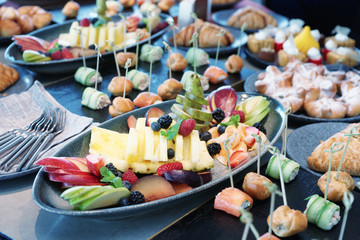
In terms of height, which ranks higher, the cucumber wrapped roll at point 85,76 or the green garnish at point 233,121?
the green garnish at point 233,121

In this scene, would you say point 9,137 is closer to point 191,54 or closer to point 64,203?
point 64,203

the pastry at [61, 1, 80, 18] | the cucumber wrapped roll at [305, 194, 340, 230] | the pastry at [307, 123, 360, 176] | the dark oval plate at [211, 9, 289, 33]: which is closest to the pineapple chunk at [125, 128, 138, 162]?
the cucumber wrapped roll at [305, 194, 340, 230]

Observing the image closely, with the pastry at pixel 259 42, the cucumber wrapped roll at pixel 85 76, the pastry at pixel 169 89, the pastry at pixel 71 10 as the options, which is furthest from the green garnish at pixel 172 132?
the pastry at pixel 71 10

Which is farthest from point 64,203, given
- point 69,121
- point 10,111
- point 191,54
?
point 191,54

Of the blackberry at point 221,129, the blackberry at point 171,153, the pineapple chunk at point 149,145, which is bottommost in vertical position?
the blackberry at point 221,129

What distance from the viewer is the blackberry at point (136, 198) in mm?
1601

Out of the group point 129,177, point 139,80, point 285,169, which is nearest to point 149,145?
point 129,177

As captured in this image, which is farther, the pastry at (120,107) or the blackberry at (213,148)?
the pastry at (120,107)

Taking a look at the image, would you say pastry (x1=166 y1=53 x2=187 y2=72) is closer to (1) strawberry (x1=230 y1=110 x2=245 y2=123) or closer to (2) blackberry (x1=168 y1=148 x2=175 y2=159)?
(1) strawberry (x1=230 y1=110 x2=245 y2=123)

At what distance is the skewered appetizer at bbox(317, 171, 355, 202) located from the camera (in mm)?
1708

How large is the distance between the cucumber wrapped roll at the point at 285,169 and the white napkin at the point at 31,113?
102 cm

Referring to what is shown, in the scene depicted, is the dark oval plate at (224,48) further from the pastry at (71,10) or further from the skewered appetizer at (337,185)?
the skewered appetizer at (337,185)

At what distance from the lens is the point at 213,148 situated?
199 centimetres

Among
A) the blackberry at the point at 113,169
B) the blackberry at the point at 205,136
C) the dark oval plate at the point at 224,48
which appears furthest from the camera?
the dark oval plate at the point at 224,48
